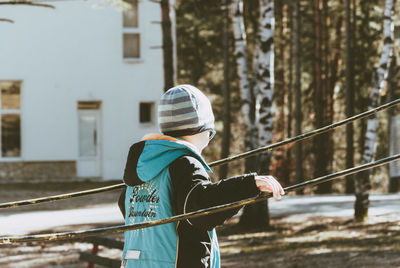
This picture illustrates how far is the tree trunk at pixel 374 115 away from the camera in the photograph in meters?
15.0

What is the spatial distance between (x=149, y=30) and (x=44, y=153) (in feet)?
19.0

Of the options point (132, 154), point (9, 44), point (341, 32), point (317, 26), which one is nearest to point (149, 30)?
point (9, 44)

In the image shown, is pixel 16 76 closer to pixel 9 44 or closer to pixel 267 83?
pixel 9 44

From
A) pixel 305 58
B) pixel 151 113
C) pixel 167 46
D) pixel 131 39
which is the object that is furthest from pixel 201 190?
pixel 305 58

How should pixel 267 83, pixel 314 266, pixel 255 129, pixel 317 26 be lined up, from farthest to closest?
pixel 317 26 → pixel 255 129 → pixel 267 83 → pixel 314 266

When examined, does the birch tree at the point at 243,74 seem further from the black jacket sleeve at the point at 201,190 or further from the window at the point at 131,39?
the black jacket sleeve at the point at 201,190

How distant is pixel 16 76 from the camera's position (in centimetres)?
2550

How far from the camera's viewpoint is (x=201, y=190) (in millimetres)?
2820

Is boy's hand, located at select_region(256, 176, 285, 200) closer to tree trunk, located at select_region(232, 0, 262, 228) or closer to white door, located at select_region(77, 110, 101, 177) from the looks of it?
tree trunk, located at select_region(232, 0, 262, 228)

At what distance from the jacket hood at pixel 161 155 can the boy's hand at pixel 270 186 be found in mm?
299

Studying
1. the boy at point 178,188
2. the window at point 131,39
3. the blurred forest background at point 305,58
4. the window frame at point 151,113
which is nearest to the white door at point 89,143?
the window frame at point 151,113

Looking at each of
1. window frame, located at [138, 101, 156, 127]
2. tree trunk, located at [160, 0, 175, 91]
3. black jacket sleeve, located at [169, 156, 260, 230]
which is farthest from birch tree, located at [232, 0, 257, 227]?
black jacket sleeve, located at [169, 156, 260, 230]

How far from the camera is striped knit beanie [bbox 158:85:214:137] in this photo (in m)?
3.05

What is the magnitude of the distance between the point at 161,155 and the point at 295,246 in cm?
960
